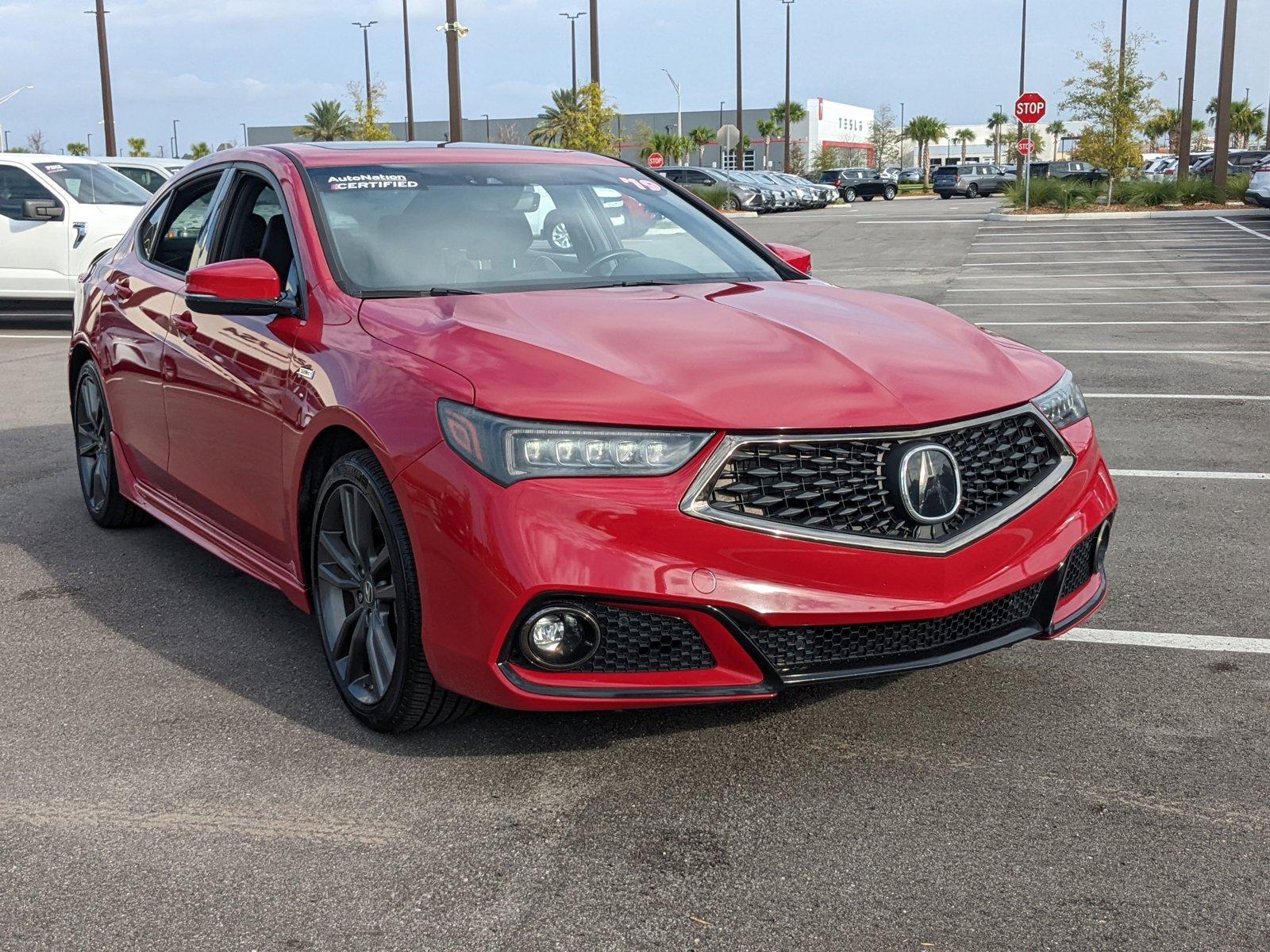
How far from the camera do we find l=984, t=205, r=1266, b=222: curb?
114 ft

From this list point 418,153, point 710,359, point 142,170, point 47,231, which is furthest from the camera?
point 142,170

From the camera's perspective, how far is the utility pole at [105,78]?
137 ft

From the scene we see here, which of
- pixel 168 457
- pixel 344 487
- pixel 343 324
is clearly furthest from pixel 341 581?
pixel 168 457

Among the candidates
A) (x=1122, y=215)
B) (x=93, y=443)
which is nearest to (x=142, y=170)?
(x=93, y=443)

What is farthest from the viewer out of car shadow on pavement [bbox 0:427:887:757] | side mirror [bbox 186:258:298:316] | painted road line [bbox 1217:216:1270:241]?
painted road line [bbox 1217:216:1270:241]

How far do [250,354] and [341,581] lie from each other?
0.83 meters

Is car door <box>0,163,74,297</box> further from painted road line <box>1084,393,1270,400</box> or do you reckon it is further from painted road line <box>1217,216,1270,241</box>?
painted road line <box>1217,216,1270,241</box>

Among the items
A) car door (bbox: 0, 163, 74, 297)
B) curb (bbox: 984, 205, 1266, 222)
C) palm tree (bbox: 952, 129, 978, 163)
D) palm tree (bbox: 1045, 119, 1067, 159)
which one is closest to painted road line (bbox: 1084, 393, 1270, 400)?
car door (bbox: 0, 163, 74, 297)

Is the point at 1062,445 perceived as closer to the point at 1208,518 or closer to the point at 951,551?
the point at 951,551

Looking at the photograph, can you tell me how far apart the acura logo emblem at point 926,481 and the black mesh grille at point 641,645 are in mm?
573

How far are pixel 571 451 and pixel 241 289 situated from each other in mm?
1409

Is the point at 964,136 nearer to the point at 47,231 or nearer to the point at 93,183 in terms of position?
the point at 93,183

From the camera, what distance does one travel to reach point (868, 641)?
127 inches

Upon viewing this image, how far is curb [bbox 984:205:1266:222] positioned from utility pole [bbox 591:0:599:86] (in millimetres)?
19118
